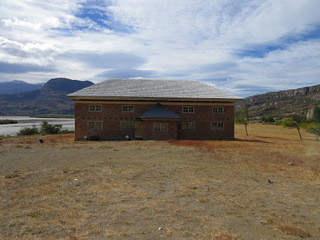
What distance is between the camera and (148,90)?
103 feet

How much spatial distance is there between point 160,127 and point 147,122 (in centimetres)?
165

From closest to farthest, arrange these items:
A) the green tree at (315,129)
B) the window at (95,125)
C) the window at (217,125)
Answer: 1. the window at (95,125)
2. the window at (217,125)
3. the green tree at (315,129)

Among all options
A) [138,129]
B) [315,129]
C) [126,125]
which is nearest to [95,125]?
[126,125]

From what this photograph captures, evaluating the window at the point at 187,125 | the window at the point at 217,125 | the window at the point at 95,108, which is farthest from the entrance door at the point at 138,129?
the window at the point at 217,125

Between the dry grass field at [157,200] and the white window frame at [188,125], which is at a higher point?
the white window frame at [188,125]

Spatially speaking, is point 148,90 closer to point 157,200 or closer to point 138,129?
point 138,129

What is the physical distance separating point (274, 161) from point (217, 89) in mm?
18546

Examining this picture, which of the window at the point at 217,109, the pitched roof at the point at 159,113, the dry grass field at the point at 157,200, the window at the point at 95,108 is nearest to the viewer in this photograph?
the dry grass field at the point at 157,200

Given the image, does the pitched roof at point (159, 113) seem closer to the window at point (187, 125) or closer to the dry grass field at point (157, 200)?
the window at point (187, 125)

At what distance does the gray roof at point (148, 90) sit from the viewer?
2886cm

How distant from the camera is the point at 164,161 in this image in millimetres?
14898

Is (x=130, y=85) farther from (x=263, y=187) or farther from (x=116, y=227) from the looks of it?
(x=116, y=227)

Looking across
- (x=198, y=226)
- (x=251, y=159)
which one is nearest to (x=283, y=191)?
(x=198, y=226)

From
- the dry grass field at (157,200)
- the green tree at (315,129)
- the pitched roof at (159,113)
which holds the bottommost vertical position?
the dry grass field at (157,200)
